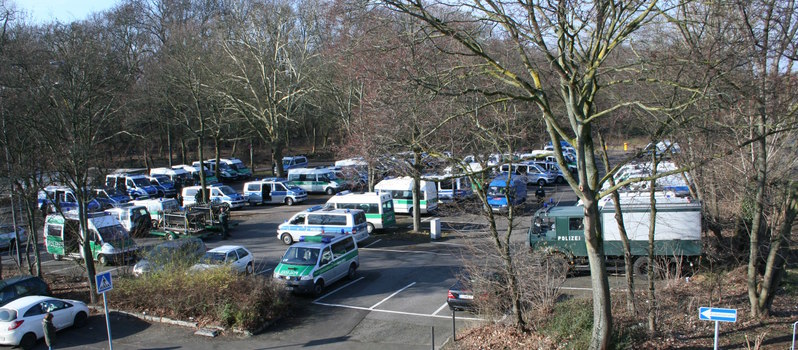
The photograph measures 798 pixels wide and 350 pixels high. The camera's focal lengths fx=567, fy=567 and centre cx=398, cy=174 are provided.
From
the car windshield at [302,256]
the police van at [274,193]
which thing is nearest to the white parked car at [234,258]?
the car windshield at [302,256]

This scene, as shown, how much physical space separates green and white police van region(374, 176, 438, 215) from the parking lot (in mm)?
5722

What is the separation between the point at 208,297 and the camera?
1539 centimetres

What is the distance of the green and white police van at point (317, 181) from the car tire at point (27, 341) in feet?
87.9

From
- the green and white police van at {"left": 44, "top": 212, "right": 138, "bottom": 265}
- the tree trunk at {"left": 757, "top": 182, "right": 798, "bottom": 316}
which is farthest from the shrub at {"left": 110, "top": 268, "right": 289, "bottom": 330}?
the tree trunk at {"left": 757, "top": 182, "right": 798, "bottom": 316}

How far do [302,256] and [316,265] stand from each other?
721mm

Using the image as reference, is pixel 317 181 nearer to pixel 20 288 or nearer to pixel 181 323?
pixel 20 288

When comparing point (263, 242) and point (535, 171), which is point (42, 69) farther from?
point (535, 171)

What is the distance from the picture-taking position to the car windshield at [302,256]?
18070 mm

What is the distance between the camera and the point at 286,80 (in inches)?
1848

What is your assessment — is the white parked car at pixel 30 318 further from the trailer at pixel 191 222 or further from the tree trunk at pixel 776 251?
the tree trunk at pixel 776 251

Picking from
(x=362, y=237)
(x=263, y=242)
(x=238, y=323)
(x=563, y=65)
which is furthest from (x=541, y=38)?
(x=263, y=242)

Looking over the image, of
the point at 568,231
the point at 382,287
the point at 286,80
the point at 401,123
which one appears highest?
the point at 286,80

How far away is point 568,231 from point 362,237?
9.36 metres

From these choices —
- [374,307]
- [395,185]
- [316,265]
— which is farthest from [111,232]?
[395,185]
